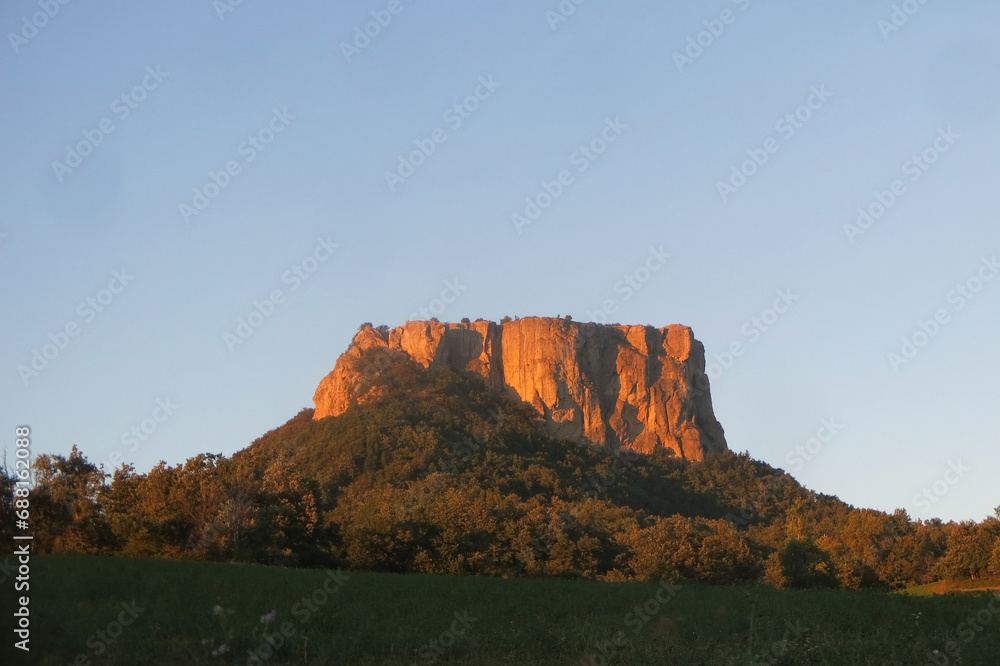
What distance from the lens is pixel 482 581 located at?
92.1ft

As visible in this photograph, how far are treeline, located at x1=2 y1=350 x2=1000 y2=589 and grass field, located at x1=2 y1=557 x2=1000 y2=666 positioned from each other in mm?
8878

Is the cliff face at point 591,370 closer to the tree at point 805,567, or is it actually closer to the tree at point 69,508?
the tree at point 805,567

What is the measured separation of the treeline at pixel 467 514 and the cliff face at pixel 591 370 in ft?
32.5

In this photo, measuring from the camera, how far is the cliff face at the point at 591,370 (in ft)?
341

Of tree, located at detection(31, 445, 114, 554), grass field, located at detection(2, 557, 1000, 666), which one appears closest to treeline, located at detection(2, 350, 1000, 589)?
tree, located at detection(31, 445, 114, 554)

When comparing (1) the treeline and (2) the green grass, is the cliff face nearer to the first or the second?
(1) the treeline

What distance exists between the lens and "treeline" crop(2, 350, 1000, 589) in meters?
38.3

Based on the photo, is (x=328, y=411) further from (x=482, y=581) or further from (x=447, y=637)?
(x=447, y=637)

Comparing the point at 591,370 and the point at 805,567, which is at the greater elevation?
the point at 591,370

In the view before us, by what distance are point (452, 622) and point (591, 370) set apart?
87.9 m

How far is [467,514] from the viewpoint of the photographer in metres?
49.0

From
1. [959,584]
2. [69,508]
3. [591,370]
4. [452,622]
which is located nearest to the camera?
[452,622]

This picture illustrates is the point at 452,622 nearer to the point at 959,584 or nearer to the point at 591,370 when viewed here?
the point at 959,584

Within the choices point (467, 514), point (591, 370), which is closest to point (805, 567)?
point (467, 514)
